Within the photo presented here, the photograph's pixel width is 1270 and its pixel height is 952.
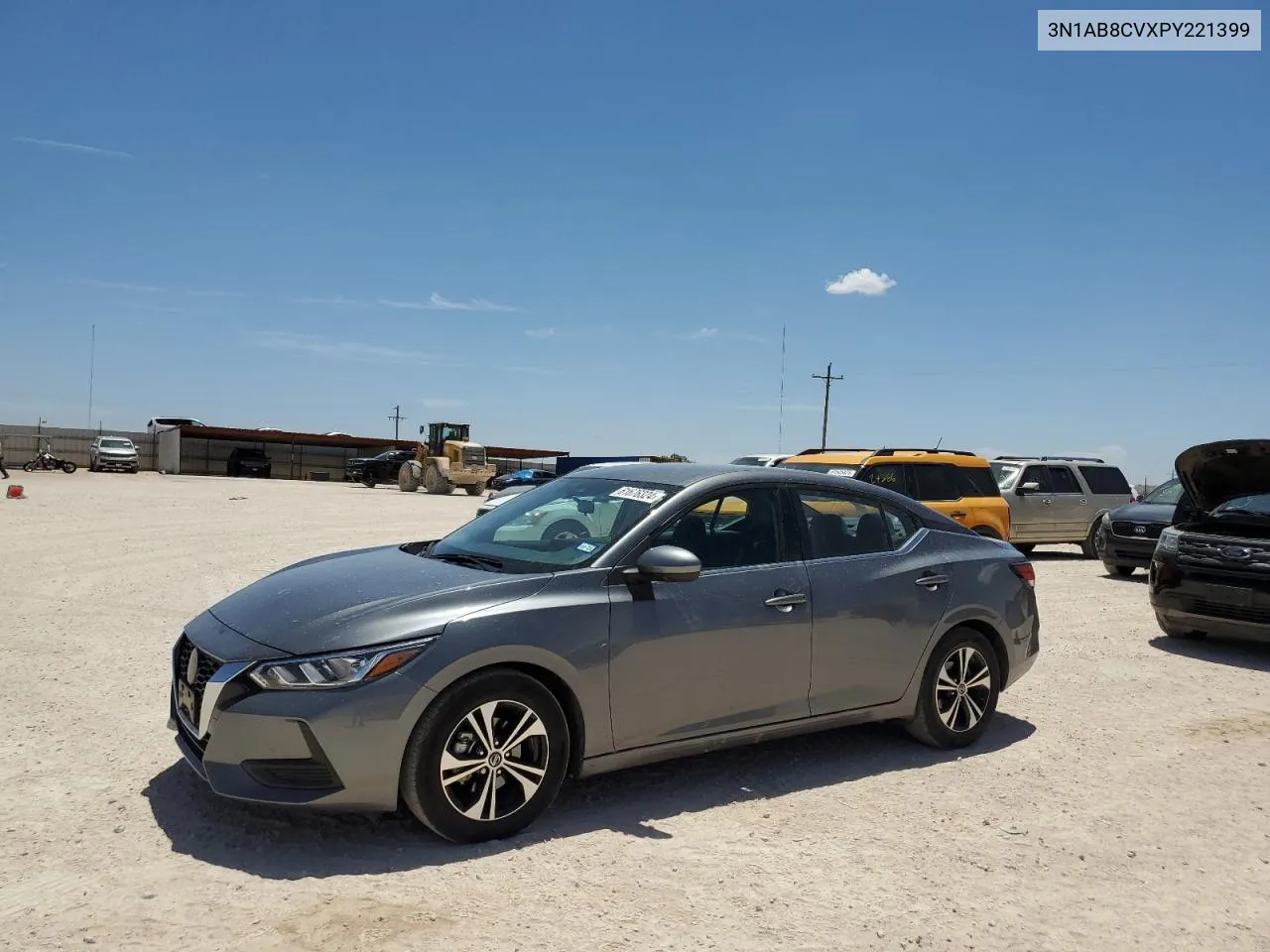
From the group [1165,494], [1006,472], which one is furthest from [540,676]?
[1006,472]

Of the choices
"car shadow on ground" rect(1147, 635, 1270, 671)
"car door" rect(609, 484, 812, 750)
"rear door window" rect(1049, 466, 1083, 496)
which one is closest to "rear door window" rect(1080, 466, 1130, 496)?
"rear door window" rect(1049, 466, 1083, 496)

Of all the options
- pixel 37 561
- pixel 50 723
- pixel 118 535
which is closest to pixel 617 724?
pixel 50 723

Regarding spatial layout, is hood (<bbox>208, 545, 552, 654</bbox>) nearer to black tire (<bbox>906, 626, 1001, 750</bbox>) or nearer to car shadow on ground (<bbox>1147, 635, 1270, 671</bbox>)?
black tire (<bbox>906, 626, 1001, 750</bbox>)

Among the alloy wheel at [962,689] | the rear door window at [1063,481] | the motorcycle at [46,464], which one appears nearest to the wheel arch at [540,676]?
the alloy wheel at [962,689]

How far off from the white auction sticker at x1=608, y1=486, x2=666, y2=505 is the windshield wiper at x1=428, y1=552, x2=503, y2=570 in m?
0.72

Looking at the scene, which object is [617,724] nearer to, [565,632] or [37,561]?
[565,632]

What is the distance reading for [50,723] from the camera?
217 inches

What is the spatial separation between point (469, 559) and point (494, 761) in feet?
3.67

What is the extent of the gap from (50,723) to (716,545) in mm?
3836

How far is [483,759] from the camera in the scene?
4.00m

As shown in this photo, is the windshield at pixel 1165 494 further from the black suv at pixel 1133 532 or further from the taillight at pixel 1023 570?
the taillight at pixel 1023 570

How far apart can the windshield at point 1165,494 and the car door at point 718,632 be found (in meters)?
11.7

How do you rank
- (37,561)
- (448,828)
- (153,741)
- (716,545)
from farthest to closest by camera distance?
(37,561), (153,741), (716,545), (448,828)

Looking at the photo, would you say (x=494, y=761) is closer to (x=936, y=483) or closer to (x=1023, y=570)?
(x=1023, y=570)
